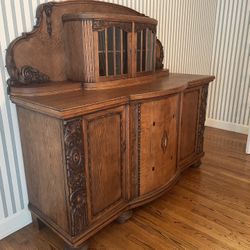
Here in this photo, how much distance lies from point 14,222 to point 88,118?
0.95m

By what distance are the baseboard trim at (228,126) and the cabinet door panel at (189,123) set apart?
1404 millimetres

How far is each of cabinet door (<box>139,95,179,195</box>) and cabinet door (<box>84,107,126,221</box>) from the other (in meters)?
0.16

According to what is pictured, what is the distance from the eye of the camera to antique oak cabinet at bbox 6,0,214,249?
132 cm

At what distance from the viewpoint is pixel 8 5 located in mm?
1415

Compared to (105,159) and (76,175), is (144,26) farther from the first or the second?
(76,175)

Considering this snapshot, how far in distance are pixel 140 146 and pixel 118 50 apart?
0.69 metres

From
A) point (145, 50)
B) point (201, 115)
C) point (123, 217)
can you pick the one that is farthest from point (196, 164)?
point (145, 50)

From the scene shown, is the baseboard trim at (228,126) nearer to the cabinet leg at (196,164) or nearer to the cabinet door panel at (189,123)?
the cabinet leg at (196,164)

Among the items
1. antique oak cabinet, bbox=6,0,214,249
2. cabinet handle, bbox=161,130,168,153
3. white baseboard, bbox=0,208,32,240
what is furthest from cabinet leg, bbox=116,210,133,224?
white baseboard, bbox=0,208,32,240

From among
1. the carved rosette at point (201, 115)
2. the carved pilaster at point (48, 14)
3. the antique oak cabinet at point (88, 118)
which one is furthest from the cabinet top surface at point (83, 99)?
the carved rosette at point (201, 115)


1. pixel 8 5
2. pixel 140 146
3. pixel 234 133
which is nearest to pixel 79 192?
pixel 140 146

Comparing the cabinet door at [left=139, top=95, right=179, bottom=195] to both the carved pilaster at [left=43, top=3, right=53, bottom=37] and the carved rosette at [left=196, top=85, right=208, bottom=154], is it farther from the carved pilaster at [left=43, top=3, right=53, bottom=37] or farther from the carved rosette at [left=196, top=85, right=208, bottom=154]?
the carved pilaster at [left=43, top=3, right=53, bottom=37]

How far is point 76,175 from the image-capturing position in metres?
1.32

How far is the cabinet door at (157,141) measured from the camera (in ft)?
5.43
